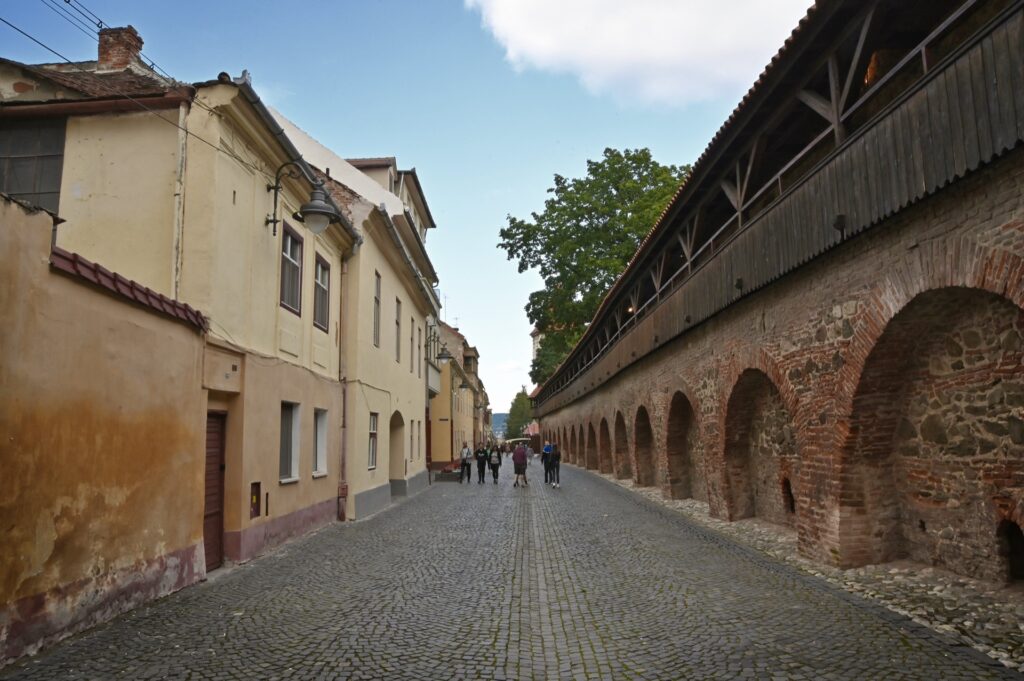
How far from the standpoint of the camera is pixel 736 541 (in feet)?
33.9

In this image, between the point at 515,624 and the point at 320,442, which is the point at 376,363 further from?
the point at 515,624

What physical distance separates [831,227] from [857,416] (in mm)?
2234

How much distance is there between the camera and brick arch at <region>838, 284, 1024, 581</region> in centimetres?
632

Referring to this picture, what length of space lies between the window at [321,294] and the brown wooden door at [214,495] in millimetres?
4161

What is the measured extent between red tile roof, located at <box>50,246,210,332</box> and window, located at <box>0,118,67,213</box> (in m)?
3.27

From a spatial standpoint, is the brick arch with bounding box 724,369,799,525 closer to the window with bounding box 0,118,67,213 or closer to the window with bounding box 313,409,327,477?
the window with bounding box 313,409,327,477

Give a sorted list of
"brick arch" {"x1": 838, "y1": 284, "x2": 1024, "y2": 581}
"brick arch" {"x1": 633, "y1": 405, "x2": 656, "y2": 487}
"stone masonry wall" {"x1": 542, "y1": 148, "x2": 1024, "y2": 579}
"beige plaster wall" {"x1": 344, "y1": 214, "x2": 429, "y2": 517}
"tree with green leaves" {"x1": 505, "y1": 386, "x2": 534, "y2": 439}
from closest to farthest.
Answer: "stone masonry wall" {"x1": 542, "y1": 148, "x2": 1024, "y2": 579}
"brick arch" {"x1": 838, "y1": 284, "x2": 1024, "y2": 581}
"beige plaster wall" {"x1": 344, "y1": 214, "x2": 429, "y2": 517}
"brick arch" {"x1": 633, "y1": 405, "x2": 656, "y2": 487}
"tree with green leaves" {"x1": 505, "y1": 386, "x2": 534, "y2": 439}

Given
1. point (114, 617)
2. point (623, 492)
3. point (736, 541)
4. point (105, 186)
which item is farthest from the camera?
point (623, 492)

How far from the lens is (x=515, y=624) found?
617 centimetres

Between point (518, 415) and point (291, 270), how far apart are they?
10018 cm

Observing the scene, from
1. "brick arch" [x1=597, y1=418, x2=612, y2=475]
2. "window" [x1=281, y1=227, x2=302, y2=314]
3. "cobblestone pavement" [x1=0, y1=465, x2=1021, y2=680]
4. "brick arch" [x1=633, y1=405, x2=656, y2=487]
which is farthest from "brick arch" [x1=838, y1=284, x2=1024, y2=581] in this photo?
"brick arch" [x1=597, y1=418, x2=612, y2=475]

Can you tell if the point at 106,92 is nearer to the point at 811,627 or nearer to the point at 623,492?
the point at 811,627

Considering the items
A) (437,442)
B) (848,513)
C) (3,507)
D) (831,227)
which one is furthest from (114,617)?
(437,442)

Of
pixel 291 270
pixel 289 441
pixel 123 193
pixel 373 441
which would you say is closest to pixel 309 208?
pixel 291 270
